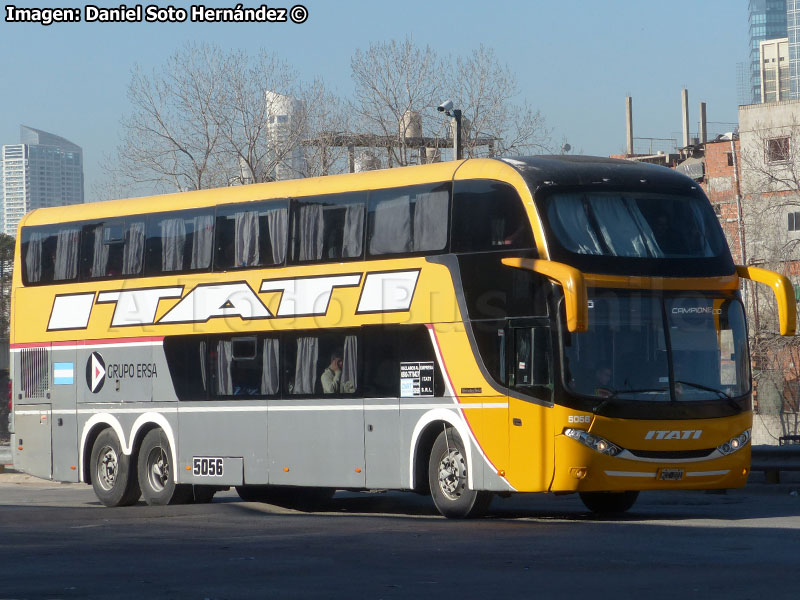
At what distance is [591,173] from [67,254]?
8908 millimetres

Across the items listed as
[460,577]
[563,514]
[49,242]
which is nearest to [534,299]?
[563,514]

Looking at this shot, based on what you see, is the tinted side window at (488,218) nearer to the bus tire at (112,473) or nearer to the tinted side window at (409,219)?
the tinted side window at (409,219)

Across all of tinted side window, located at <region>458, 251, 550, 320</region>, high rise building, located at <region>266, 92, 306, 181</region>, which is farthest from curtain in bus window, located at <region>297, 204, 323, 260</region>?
high rise building, located at <region>266, 92, 306, 181</region>

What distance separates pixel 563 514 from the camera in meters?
18.5

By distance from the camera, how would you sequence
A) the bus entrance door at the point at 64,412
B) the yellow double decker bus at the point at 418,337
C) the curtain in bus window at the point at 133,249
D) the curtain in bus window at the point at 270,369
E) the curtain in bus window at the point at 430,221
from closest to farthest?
the yellow double decker bus at the point at 418,337
the curtain in bus window at the point at 430,221
the curtain in bus window at the point at 270,369
the curtain in bus window at the point at 133,249
the bus entrance door at the point at 64,412

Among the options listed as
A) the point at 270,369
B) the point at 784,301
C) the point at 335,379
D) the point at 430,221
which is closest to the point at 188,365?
the point at 270,369

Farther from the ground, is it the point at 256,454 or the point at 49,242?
the point at 49,242

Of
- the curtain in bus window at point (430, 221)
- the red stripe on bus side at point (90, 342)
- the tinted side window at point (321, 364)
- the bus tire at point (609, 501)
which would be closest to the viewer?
the curtain in bus window at point (430, 221)

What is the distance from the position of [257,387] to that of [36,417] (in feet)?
16.1

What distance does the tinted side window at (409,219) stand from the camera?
17406 mm

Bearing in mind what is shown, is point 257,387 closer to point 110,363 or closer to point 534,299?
point 110,363

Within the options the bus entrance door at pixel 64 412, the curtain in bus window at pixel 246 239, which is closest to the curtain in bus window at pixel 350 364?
the curtain in bus window at pixel 246 239

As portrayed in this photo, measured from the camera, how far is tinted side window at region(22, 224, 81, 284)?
A: 72.8ft

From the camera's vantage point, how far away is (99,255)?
71.5 feet
